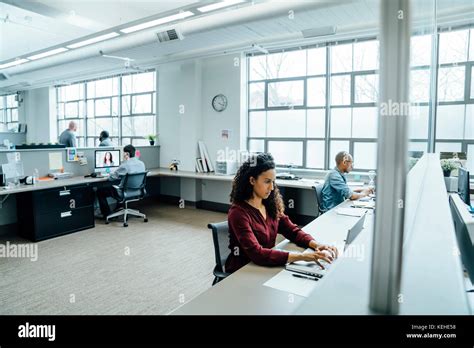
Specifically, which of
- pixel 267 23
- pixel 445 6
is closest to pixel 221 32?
pixel 267 23

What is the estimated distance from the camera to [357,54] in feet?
16.2

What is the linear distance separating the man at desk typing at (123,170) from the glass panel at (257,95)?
7.43ft

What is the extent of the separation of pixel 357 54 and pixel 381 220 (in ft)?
16.5

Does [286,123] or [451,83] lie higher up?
[451,83]

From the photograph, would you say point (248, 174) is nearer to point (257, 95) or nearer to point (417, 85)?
point (417, 85)

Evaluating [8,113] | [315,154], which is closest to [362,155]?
[315,154]

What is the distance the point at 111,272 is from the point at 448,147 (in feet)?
14.7

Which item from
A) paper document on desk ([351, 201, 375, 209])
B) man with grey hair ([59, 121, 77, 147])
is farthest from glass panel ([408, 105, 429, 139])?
man with grey hair ([59, 121, 77, 147])

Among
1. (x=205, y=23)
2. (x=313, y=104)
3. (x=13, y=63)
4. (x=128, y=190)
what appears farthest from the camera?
(x=13, y=63)

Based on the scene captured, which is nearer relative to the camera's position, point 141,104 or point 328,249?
point 328,249

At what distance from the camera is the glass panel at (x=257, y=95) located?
5891mm

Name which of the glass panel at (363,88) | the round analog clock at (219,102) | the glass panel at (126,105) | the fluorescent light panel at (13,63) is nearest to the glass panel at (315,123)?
the glass panel at (363,88)

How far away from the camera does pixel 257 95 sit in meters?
5.96

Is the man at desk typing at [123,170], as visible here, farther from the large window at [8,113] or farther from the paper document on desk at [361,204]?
the large window at [8,113]
